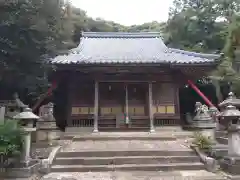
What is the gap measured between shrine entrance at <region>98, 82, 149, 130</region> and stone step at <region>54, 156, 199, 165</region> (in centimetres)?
473

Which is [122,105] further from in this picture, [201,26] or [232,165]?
[201,26]

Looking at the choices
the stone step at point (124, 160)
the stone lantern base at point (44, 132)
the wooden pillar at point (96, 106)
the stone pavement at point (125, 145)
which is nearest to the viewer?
the stone step at point (124, 160)

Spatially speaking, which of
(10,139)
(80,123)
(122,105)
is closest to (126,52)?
(122,105)

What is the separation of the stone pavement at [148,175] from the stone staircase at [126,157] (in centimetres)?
27

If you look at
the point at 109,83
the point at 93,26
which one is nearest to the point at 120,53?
the point at 109,83

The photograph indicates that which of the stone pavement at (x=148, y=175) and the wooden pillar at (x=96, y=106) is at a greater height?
the wooden pillar at (x=96, y=106)

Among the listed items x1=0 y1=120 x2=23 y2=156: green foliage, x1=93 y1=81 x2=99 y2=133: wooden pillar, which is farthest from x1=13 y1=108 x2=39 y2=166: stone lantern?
x1=93 y1=81 x2=99 y2=133: wooden pillar

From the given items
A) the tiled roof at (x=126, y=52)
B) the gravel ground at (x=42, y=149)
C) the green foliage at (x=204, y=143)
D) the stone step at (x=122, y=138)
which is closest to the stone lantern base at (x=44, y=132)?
the gravel ground at (x=42, y=149)

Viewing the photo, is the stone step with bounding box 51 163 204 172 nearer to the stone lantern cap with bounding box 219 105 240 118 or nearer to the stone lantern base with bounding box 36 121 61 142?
the stone lantern cap with bounding box 219 105 240 118

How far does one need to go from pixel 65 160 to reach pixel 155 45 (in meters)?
11.0

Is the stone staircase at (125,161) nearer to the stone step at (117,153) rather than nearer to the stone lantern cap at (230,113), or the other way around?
the stone step at (117,153)

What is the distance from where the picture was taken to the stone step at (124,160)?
24.9 feet

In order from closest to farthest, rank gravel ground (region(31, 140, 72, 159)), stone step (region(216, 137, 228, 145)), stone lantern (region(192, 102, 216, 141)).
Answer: gravel ground (region(31, 140, 72, 159)), stone step (region(216, 137, 228, 145)), stone lantern (region(192, 102, 216, 141))

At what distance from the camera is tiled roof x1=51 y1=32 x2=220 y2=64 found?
456 inches
